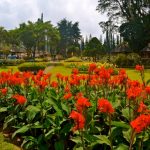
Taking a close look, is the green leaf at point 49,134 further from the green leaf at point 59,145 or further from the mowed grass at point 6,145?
the mowed grass at point 6,145

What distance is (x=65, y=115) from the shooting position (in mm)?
6066

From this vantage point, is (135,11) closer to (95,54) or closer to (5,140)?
(95,54)

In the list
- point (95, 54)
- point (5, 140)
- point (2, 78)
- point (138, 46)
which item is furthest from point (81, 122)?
point (95, 54)

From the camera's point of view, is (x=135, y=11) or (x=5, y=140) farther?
(x=135, y=11)

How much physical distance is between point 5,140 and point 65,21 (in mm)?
112877

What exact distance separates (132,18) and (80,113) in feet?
164

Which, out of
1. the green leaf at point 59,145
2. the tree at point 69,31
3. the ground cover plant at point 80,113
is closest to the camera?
the ground cover plant at point 80,113

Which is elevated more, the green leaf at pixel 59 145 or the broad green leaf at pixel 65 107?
the broad green leaf at pixel 65 107

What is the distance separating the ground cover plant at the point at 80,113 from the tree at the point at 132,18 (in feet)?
142

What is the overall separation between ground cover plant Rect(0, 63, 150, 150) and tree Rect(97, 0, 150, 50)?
43250 millimetres

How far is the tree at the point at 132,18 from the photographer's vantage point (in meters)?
49.8

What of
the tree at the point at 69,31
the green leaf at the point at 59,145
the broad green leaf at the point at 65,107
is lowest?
the green leaf at the point at 59,145

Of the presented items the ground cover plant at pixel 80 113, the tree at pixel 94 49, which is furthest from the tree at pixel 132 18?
the ground cover plant at pixel 80 113

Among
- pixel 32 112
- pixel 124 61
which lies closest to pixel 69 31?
pixel 124 61
